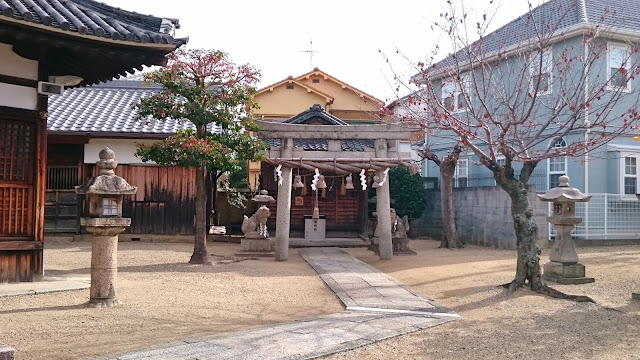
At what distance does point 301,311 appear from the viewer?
25.4 ft

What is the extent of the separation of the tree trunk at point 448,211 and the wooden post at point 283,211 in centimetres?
599

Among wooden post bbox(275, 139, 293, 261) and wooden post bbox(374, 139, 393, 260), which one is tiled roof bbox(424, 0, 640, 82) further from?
wooden post bbox(275, 139, 293, 261)

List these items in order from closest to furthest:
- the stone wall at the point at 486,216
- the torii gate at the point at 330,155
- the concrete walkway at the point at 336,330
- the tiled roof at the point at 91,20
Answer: the concrete walkway at the point at 336,330
the tiled roof at the point at 91,20
the torii gate at the point at 330,155
the stone wall at the point at 486,216

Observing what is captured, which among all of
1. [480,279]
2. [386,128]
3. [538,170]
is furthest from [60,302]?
[538,170]

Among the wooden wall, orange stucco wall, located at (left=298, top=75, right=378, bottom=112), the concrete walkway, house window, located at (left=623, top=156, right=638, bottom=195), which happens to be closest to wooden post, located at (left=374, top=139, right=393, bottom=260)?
the concrete walkway

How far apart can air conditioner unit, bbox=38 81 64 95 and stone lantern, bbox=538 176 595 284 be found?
9.00 meters

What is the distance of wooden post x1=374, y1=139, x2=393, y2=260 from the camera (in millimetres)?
14070

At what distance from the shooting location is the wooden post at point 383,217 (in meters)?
14.1

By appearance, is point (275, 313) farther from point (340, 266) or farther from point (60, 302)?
point (340, 266)

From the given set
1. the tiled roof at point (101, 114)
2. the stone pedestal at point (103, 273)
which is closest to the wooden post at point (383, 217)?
the tiled roof at point (101, 114)

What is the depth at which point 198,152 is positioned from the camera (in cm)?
1183

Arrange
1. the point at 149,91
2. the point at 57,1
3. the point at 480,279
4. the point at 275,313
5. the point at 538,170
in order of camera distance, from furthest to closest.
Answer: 1. the point at 149,91
2. the point at 538,170
3. the point at 480,279
4. the point at 57,1
5. the point at 275,313

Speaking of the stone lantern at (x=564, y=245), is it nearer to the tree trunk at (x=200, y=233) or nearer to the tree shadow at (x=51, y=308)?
the tree trunk at (x=200, y=233)

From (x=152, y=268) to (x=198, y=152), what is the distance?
2642mm
